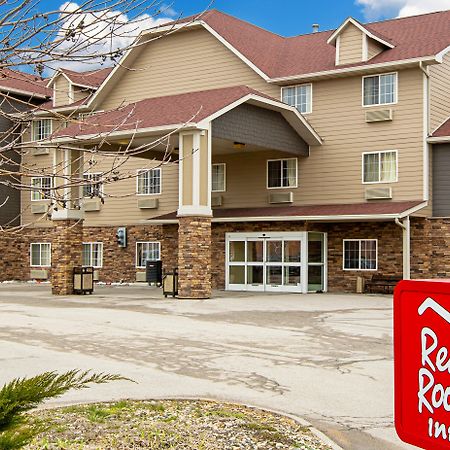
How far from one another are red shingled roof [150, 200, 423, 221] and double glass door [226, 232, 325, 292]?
2.87 ft

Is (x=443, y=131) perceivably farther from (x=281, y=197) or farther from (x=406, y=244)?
(x=281, y=197)

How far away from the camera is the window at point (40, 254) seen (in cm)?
3569

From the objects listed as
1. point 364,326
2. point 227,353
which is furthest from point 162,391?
point 364,326

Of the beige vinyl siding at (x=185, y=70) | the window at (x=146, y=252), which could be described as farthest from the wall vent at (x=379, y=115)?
the window at (x=146, y=252)

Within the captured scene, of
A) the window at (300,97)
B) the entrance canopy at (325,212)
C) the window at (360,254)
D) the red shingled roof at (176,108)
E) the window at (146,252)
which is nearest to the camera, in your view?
the red shingled roof at (176,108)

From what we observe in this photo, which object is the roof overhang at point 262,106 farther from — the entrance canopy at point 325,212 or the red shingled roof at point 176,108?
the entrance canopy at point 325,212

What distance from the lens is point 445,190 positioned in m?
25.6

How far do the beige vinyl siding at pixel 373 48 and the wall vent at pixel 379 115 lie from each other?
2.00m

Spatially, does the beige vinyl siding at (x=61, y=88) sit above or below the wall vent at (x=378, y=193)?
above

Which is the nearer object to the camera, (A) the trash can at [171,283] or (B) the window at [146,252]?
(A) the trash can at [171,283]

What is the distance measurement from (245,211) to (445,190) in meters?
7.33

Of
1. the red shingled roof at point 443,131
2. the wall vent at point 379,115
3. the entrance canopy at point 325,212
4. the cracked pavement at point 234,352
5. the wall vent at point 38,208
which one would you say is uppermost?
the wall vent at point 379,115

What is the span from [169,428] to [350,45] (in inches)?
873

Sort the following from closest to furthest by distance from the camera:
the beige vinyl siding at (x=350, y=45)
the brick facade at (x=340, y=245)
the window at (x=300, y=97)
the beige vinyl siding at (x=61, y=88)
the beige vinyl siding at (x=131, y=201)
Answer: the brick facade at (x=340, y=245)
the beige vinyl siding at (x=350, y=45)
the window at (x=300, y=97)
the beige vinyl siding at (x=131, y=201)
the beige vinyl siding at (x=61, y=88)
